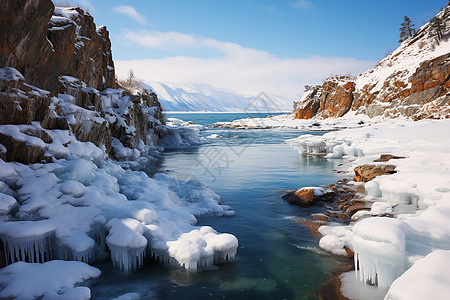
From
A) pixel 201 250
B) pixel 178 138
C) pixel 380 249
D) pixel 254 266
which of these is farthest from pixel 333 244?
pixel 178 138

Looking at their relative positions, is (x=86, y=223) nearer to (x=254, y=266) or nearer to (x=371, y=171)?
(x=254, y=266)

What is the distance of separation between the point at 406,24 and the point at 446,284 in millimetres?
83990

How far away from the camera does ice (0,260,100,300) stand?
541 centimetres

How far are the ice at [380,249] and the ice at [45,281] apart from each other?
5531 millimetres

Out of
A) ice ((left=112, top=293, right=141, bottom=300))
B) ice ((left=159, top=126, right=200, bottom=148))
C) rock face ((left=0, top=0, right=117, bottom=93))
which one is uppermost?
rock face ((left=0, top=0, right=117, bottom=93))

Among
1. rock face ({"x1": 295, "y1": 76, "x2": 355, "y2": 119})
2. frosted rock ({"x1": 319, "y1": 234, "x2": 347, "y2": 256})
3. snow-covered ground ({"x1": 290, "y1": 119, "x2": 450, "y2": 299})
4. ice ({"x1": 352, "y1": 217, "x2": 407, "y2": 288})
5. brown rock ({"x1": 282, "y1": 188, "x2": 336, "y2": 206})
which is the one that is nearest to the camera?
snow-covered ground ({"x1": 290, "y1": 119, "x2": 450, "y2": 299})

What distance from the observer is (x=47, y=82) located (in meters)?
13.0

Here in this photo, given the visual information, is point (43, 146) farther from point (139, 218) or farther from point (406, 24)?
point (406, 24)

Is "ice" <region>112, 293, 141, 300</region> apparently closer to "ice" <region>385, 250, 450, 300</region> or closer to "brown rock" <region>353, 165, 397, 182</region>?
"ice" <region>385, 250, 450, 300</region>

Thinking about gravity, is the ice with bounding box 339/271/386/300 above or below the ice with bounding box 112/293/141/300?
below

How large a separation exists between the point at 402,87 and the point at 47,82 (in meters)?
50.7

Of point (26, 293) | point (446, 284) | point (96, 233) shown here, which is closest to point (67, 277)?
point (26, 293)

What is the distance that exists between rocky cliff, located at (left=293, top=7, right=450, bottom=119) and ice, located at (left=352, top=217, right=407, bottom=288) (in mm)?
37121

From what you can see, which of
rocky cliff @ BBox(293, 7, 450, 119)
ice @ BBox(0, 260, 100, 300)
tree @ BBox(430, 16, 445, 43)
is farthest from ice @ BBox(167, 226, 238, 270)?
tree @ BBox(430, 16, 445, 43)
